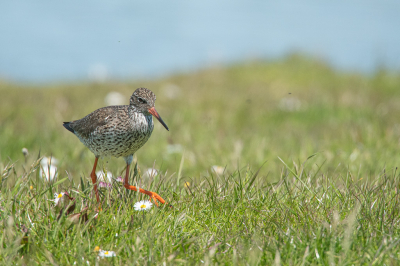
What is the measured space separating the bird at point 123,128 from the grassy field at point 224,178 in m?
0.21

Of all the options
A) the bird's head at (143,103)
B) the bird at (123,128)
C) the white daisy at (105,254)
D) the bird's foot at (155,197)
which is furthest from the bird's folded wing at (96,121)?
the white daisy at (105,254)

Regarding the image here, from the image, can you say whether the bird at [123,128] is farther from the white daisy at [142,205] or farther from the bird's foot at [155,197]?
the white daisy at [142,205]

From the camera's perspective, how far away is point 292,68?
A: 1445 centimetres

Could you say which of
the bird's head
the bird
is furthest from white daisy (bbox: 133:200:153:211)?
the bird's head

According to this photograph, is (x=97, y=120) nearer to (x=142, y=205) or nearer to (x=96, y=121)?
(x=96, y=121)

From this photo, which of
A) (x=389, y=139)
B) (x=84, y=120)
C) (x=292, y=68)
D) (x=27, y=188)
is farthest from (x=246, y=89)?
(x=27, y=188)

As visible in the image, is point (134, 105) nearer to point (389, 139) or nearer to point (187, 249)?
point (187, 249)

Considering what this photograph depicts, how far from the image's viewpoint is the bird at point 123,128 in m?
3.79

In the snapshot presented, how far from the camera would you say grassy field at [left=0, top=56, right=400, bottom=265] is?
275 cm

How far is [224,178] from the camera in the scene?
3.79 m

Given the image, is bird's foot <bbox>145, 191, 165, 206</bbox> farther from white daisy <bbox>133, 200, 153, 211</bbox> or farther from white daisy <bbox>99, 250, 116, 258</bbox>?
white daisy <bbox>99, 250, 116, 258</bbox>

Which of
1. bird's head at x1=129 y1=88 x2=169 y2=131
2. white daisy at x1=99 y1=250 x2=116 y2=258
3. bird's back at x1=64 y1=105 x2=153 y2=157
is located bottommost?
white daisy at x1=99 y1=250 x2=116 y2=258

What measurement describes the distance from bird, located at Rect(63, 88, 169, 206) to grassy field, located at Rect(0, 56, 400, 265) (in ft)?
0.68

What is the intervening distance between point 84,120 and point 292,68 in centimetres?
1133
